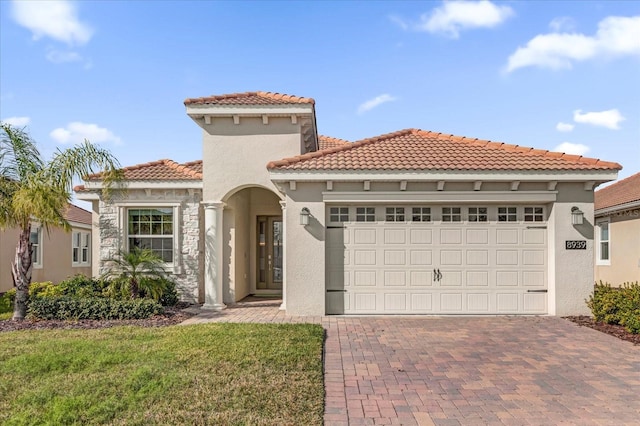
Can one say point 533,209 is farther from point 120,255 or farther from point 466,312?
point 120,255

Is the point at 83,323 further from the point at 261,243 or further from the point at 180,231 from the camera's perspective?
the point at 261,243

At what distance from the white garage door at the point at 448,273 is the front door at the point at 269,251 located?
5.01m

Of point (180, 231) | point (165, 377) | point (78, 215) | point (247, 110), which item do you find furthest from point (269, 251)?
point (78, 215)

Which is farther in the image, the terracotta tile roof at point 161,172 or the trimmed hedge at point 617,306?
the terracotta tile roof at point 161,172

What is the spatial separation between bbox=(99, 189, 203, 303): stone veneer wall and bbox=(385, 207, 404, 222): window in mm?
5775

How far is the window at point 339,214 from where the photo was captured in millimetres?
10508

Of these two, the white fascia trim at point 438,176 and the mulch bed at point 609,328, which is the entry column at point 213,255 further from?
the mulch bed at point 609,328

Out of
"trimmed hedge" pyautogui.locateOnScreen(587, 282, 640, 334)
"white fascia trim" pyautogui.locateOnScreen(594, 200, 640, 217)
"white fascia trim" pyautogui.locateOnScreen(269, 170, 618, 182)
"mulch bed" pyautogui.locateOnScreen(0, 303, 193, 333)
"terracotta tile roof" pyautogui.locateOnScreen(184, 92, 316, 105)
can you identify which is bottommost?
"mulch bed" pyautogui.locateOnScreen(0, 303, 193, 333)

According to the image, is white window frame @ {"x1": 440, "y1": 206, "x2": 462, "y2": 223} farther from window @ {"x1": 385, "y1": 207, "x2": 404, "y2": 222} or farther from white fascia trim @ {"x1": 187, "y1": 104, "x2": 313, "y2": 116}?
white fascia trim @ {"x1": 187, "y1": 104, "x2": 313, "y2": 116}

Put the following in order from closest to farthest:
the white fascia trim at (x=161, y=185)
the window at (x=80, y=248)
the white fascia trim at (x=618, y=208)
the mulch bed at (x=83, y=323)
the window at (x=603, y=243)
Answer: the mulch bed at (x=83, y=323), the white fascia trim at (x=161, y=185), the white fascia trim at (x=618, y=208), the window at (x=603, y=243), the window at (x=80, y=248)

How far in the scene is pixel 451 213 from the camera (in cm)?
1049

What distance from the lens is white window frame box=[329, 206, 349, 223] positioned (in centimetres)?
1051

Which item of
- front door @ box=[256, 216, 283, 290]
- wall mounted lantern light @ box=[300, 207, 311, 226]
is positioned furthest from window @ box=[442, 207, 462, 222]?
front door @ box=[256, 216, 283, 290]

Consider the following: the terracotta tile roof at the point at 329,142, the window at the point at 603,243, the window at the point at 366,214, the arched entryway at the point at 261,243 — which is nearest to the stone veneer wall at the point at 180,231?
the arched entryway at the point at 261,243
